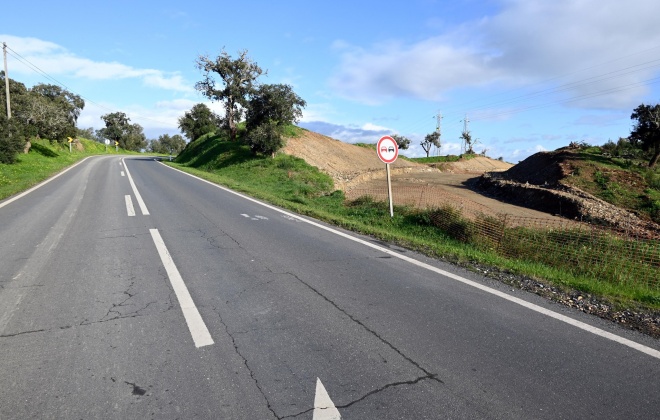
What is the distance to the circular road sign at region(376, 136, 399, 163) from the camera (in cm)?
1049

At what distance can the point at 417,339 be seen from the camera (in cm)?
365

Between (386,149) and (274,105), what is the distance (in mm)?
18343

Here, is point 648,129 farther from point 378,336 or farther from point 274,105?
point 378,336

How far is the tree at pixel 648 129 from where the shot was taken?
25.7 m

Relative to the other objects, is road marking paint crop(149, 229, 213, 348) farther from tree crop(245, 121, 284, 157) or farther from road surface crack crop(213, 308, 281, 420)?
tree crop(245, 121, 284, 157)

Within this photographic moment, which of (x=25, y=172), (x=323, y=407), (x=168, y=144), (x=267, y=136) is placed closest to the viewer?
(x=323, y=407)

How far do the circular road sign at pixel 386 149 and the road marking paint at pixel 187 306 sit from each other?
6308 mm

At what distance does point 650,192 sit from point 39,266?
2780 centimetres

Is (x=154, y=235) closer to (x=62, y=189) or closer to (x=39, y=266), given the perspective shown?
(x=39, y=266)

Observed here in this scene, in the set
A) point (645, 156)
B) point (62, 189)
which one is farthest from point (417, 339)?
point (645, 156)

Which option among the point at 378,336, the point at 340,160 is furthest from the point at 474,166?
the point at 378,336

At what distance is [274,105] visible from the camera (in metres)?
27.0

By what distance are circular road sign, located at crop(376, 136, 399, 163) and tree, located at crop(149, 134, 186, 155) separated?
104765 mm

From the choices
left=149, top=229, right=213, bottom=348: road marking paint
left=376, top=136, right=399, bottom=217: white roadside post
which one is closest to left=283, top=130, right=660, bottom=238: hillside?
left=376, top=136, right=399, bottom=217: white roadside post
